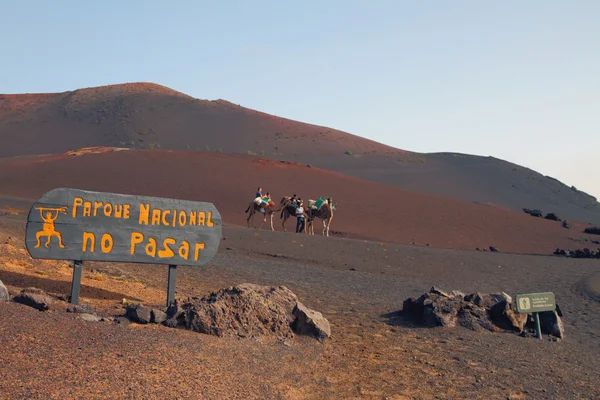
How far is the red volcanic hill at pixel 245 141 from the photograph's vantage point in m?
69.9

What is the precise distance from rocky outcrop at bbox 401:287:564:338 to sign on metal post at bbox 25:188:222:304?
13.0 ft

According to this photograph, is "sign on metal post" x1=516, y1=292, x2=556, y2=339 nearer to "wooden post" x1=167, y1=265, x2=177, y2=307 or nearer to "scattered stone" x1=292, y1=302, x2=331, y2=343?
"scattered stone" x1=292, y1=302, x2=331, y2=343

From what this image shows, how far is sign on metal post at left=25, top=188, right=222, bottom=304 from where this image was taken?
9242 mm

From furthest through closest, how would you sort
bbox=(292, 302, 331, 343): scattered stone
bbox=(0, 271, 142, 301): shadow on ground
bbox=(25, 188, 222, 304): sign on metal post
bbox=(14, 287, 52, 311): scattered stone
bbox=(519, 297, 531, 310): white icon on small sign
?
bbox=(519, 297, 531, 310): white icon on small sign, bbox=(0, 271, 142, 301): shadow on ground, bbox=(25, 188, 222, 304): sign on metal post, bbox=(292, 302, 331, 343): scattered stone, bbox=(14, 287, 52, 311): scattered stone

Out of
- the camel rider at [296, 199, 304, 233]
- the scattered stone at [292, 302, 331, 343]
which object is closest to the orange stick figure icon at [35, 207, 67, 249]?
the scattered stone at [292, 302, 331, 343]

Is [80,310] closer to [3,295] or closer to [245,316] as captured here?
[3,295]

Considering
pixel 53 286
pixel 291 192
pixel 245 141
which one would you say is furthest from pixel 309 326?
pixel 245 141

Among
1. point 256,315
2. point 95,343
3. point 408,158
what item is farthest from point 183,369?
point 408,158

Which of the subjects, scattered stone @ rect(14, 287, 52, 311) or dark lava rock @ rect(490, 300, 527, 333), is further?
dark lava rock @ rect(490, 300, 527, 333)

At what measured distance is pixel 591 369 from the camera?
9.01 meters

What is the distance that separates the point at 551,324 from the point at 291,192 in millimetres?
33546

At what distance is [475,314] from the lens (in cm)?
1101

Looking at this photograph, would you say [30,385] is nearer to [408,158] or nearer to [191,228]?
[191,228]

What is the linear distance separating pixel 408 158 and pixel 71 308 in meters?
76.0
